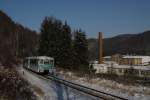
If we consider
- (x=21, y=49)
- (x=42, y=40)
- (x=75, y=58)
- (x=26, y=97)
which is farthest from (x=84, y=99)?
(x=21, y=49)

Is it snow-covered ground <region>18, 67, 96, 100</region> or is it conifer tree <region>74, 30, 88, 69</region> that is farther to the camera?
conifer tree <region>74, 30, 88, 69</region>

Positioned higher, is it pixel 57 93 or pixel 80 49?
pixel 80 49

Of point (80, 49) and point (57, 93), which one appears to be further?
point (80, 49)

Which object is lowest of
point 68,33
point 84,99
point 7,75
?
point 84,99

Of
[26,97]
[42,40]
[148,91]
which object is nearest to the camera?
[26,97]

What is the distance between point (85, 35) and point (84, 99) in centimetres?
3832

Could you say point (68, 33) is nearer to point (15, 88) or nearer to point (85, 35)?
point (85, 35)

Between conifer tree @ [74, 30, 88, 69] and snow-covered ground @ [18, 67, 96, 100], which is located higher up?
conifer tree @ [74, 30, 88, 69]

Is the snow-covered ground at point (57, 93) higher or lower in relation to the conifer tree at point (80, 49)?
lower

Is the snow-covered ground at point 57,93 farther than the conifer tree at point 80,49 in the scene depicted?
No

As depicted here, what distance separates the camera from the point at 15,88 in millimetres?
14008

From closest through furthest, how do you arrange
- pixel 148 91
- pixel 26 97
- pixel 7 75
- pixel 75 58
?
pixel 26 97 < pixel 7 75 < pixel 148 91 < pixel 75 58

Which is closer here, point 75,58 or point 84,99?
point 84,99

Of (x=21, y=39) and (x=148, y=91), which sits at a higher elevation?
(x=21, y=39)
